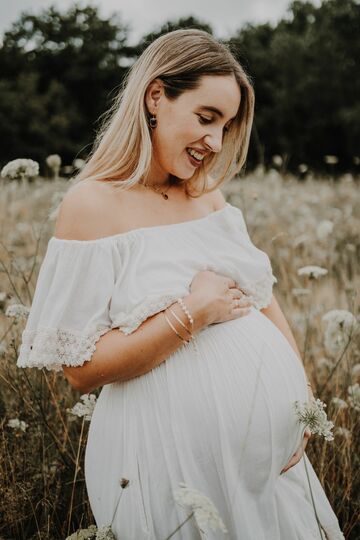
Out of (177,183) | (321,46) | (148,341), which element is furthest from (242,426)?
(321,46)

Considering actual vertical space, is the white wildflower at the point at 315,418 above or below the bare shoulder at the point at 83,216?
below

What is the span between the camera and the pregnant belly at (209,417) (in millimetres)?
1799

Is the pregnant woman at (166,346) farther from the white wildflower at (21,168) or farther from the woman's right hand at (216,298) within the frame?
the white wildflower at (21,168)

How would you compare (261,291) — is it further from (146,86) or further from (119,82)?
(119,82)

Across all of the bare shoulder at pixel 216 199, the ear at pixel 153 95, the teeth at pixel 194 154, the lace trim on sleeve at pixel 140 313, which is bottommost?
the lace trim on sleeve at pixel 140 313

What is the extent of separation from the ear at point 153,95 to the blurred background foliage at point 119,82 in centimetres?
2568

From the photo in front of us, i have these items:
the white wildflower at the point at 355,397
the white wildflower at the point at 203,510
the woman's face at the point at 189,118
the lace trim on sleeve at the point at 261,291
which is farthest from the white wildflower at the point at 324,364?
the white wildflower at the point at 203,510

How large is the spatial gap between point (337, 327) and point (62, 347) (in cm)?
172

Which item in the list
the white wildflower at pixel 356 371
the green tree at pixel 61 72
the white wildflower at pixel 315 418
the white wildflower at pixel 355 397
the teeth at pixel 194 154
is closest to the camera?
the white wildflower at pixel 315 418

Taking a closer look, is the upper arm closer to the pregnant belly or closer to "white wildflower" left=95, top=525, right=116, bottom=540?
the pregnant belly

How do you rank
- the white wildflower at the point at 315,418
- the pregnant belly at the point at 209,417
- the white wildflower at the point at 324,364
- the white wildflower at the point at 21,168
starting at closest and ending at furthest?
1. the white wildflower at the point at 315,418
2. the pregnant belly at the point at 209,417
3. the white wildflower at the point at 21,168
4. the white wildflower at the point at 324,364

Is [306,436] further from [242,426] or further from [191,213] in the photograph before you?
[191,213]

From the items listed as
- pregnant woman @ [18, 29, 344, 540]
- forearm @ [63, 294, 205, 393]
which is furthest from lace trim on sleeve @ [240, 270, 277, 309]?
forearm @ [63, 294, 205, 393]

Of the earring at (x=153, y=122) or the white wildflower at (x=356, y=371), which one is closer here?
the earring at (x=153, y=122)
